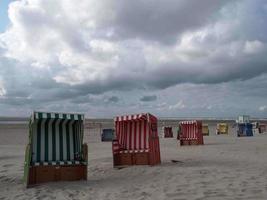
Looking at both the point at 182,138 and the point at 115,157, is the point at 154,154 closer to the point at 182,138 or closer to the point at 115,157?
the point at 115,157

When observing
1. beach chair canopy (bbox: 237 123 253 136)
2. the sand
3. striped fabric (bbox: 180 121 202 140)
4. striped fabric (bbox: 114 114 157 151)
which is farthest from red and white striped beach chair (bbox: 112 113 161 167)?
beach chair canopy (bbox: 237 123 253 136)

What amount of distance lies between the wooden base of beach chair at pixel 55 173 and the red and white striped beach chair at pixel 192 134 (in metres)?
15.6

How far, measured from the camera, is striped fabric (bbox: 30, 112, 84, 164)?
11719 mm

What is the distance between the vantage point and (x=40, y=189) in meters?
10.6

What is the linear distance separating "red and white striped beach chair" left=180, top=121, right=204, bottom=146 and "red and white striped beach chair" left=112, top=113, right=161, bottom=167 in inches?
454

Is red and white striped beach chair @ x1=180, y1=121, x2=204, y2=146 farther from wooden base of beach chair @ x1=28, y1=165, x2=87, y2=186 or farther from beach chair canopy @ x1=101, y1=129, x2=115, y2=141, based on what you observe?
wooden base of beach chair @ x1=28, y1=165, x2=87, y2=186

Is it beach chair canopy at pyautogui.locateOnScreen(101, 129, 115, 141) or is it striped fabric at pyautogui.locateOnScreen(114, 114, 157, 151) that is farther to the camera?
beach chair canopy at pyautogui.locateOnScreen(101, 129, 115, 141)

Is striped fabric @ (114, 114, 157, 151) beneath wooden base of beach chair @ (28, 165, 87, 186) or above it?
above

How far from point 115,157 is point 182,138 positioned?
13.0m

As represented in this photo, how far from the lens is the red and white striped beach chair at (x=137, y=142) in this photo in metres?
14.9

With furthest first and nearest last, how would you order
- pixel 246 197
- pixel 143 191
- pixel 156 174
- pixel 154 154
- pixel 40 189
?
pixel 154 154 < pixel 156 174 < pixel 40 189 < pixel 143 191 < pixel 246 197

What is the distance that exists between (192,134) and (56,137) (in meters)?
16.0

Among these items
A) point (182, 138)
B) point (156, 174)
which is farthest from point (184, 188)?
point (182, 138)

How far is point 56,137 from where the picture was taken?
40.1ft
